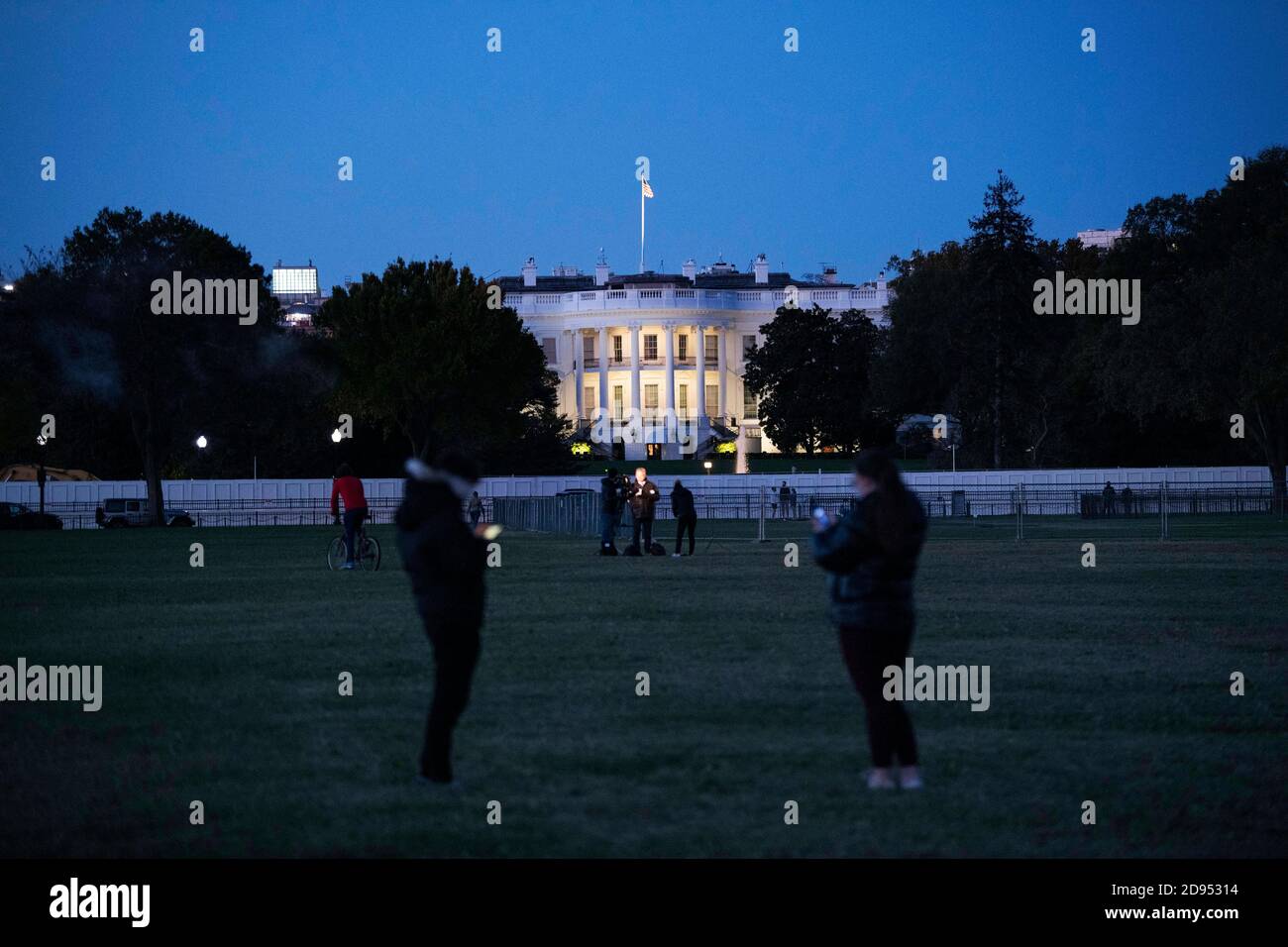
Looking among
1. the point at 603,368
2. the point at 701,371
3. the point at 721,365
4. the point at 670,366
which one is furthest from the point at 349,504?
the point at 721,365

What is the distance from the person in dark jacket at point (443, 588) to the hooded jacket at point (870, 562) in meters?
1.86

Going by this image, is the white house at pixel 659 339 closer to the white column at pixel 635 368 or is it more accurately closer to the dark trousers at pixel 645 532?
the white column at pixel 635 368

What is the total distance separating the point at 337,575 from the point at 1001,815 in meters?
19.8

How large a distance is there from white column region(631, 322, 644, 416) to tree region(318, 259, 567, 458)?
151ft

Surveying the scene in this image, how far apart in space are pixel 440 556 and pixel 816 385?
8467 cm

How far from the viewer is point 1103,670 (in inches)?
555

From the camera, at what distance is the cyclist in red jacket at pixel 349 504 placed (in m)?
26.1

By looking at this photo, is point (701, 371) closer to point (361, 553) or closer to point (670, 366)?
point (670, 366)

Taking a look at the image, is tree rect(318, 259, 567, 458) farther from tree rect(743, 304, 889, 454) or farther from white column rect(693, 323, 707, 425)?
white column rect(693, 323, 707, 425)

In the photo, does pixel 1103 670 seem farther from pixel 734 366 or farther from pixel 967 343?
pixel 734 366

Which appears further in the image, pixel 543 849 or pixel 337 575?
pixel 337 575

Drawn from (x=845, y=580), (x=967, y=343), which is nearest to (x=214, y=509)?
(x=967, y=343)
